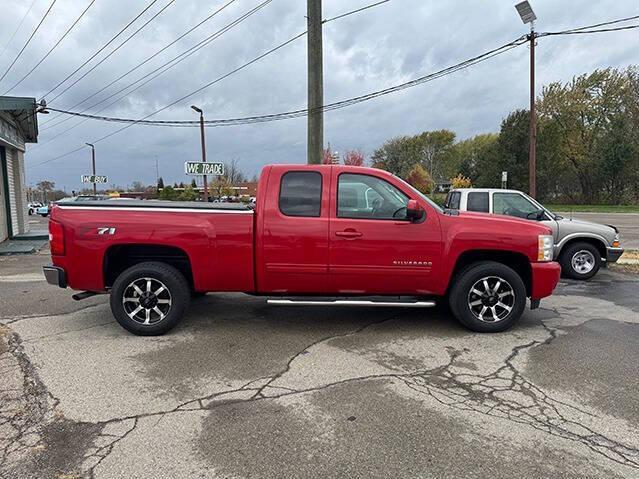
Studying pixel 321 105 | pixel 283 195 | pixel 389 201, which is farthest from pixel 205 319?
pixel 321 105

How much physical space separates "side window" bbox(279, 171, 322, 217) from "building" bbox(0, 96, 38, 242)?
10.5m

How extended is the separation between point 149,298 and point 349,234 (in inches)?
94.0

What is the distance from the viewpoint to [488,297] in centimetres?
527

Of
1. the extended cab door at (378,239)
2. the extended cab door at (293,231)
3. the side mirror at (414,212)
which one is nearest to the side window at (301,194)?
the extended cab door at (293,231)

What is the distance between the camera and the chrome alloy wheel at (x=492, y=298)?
17.2 ft

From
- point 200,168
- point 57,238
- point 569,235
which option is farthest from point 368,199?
point 200,168

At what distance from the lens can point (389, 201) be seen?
5.18 m

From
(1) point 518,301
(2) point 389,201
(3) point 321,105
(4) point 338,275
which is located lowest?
(1) point 518,301

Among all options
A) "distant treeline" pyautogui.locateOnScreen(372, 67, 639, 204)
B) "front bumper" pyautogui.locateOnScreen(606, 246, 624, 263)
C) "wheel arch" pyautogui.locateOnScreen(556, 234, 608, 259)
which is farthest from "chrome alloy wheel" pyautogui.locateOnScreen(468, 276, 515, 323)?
"distant treeline" pyautogui.locateOnScreen(372, 67, 639, 204)

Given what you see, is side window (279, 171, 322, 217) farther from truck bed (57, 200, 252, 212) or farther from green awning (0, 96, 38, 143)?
green awning (0, 96, 38, 143)

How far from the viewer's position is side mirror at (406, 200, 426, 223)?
494 cm

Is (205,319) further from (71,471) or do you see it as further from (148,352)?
(71,471)

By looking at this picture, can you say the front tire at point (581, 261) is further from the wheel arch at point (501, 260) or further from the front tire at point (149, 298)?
the front tire at point (149, 298)

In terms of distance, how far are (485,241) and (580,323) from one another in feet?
6.32
